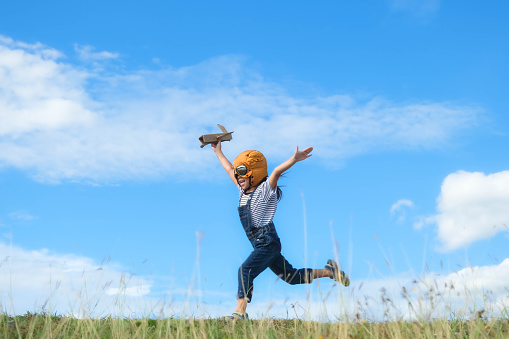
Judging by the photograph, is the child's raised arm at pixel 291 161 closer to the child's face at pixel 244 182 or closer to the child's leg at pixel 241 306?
the child's face at pixel 244 182

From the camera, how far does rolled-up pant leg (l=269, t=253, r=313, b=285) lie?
7.00 meters

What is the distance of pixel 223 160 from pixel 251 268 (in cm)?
199

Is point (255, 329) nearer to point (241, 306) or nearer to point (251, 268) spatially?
point (241, 306)

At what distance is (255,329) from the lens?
5691 millimetres

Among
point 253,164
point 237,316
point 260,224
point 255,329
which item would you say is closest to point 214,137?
point 253,164

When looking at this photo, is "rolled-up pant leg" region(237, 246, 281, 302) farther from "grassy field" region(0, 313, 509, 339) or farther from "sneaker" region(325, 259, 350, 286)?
"sneaker" region(325, 259, 350, 286)

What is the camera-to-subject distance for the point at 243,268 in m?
6.64

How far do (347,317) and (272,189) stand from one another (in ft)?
7.58

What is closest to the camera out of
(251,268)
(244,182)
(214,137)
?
(251,268)

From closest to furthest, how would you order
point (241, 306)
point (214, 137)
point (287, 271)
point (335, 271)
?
point (241, 306) < point (287, 271) < point (335, 271) < point (214, 137)

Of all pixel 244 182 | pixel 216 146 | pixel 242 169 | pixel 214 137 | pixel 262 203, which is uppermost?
pixel 214 137

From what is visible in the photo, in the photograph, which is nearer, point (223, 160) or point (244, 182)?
point (244, 182)

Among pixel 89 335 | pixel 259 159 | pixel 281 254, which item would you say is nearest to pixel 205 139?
pixel 259 159

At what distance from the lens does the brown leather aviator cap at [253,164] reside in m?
7.29
